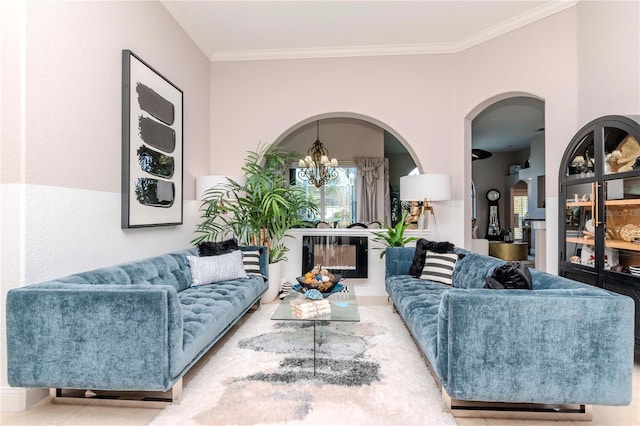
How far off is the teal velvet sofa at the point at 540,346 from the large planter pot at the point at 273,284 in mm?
2697

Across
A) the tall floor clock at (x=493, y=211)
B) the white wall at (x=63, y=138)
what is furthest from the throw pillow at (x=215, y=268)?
the tall floor clock at (x=493, y=211)

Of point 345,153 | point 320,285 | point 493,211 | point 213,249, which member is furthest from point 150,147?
point 493,211

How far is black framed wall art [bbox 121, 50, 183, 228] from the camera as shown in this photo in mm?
2881

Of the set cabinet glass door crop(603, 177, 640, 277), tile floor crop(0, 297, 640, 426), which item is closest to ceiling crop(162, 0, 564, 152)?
cabinet glass door crop(603, 177, 640, 277)

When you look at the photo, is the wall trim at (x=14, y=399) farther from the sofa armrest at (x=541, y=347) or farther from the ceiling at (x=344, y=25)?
the ceiling at (x=344, y=25)

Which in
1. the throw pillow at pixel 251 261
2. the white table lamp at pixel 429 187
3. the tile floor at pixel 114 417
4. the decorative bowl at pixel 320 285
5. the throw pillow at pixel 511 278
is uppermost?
the white table lamp at pixel 429 187

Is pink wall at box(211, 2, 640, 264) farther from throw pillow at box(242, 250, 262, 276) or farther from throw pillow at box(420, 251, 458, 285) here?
throw pillow at box(242, 250, 262, 276)

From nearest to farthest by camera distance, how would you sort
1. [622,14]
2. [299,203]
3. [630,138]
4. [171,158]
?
[630,138]
[622,14]
[171,158]
[299,203]

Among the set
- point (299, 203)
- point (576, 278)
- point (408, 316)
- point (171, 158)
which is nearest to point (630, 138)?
point (576, 278)

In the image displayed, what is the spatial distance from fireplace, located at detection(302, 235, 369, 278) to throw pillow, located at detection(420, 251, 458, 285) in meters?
1.22

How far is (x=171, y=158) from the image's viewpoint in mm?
3586

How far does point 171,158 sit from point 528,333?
335cm

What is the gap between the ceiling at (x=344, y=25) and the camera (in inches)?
146

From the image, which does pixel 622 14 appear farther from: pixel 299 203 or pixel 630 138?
pixel 299 203
